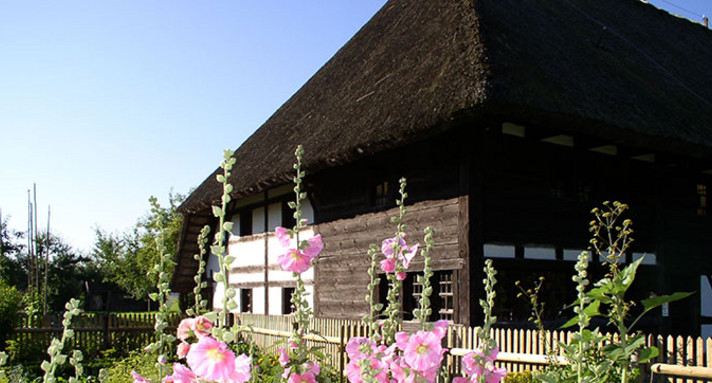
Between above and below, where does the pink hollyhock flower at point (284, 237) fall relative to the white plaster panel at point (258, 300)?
above

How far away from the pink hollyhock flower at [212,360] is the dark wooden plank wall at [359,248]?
298 inches

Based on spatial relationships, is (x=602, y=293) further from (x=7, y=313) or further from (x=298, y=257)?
(x=7, y=313)

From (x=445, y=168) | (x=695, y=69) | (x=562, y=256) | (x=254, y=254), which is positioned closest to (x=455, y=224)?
(x=445, y=168)

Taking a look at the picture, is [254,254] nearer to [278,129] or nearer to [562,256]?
[278,129]

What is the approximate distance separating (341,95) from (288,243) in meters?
11.4

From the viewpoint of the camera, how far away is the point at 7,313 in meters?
13.3

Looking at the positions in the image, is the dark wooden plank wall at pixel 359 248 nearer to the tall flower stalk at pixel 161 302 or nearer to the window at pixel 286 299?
the window at pixel 286 299

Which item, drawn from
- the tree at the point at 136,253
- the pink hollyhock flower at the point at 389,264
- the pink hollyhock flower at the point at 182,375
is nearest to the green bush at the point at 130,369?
the pink hollyhock flower at the point at 389,264

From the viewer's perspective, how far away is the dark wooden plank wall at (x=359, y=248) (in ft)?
29.9

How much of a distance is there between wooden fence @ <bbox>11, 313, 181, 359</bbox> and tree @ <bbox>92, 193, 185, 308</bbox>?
57.6 ft

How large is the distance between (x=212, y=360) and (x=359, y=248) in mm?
9621

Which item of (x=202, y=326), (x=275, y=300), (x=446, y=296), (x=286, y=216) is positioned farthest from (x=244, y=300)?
(x=202, y=326)

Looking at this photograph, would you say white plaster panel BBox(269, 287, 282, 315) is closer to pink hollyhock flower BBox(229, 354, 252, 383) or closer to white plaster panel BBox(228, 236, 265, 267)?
white plaster panel BBox(228, 236, 265, 267)

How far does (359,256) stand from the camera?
35.9 ft
